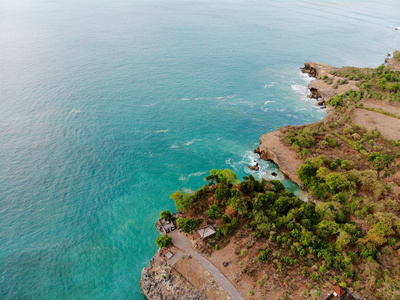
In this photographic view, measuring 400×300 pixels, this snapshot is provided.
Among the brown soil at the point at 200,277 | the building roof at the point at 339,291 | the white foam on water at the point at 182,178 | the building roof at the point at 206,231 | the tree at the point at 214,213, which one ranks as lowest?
the white foam on water at the point at 182,178

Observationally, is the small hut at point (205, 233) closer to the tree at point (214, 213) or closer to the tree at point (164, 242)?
the tree at point (214, 213)

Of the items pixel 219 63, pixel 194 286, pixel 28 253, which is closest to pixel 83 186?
pixel 28 253

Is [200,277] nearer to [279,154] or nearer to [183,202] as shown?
[183,202]

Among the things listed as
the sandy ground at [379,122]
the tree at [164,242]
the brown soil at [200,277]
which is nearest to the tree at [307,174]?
the sandy ground at [379,122]

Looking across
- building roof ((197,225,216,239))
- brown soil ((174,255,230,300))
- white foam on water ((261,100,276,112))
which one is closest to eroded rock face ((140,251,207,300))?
brown soil ((174,255,230,300))

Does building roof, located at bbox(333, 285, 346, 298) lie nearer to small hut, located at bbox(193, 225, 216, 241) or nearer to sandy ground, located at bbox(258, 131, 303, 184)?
small hut, located at bbox(193, 225, 216, 241)
